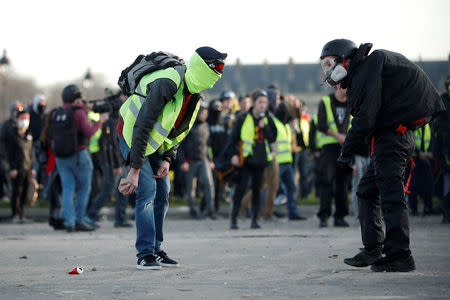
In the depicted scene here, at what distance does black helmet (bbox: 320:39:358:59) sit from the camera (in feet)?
22.8

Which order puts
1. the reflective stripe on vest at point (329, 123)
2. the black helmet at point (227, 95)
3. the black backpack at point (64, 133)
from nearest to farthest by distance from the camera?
the black backpack at point (64, 133) < the reflective stripe on vest at point (329, 123) < the black helmet at point (227, 95)

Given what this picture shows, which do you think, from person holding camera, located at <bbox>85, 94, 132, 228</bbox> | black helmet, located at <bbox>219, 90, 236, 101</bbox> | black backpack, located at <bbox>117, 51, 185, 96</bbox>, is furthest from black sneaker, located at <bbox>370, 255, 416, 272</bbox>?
black helmet, located at <bbox>219, 90, 236, 101</bbox>

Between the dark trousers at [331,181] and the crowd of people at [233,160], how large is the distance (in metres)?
0.01

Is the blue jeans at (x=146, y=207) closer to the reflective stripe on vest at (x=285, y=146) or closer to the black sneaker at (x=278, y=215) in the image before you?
the reflective stripe on vest at (x=285, y=146)

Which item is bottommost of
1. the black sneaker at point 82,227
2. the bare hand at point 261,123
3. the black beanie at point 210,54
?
the black sneaker at point 82,227

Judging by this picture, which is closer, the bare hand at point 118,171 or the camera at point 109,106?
the camera at point 109,106

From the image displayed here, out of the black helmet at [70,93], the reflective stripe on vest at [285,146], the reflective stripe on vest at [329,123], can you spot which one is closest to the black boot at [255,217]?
the reflective stripe on vest at [329,123]

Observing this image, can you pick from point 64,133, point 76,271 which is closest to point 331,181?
point 64,133

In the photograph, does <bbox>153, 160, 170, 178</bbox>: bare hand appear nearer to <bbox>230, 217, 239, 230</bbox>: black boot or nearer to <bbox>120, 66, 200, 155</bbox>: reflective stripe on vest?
<bbox>120, 66, 200, 155</bbox>: reflective stripe on vest

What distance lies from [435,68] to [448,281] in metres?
106

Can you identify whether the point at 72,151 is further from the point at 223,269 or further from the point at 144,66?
the point at 223,269

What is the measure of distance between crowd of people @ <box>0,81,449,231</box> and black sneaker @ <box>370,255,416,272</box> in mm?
4063

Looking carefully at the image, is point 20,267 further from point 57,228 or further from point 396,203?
point 57,228

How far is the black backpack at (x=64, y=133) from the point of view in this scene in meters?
12.4
